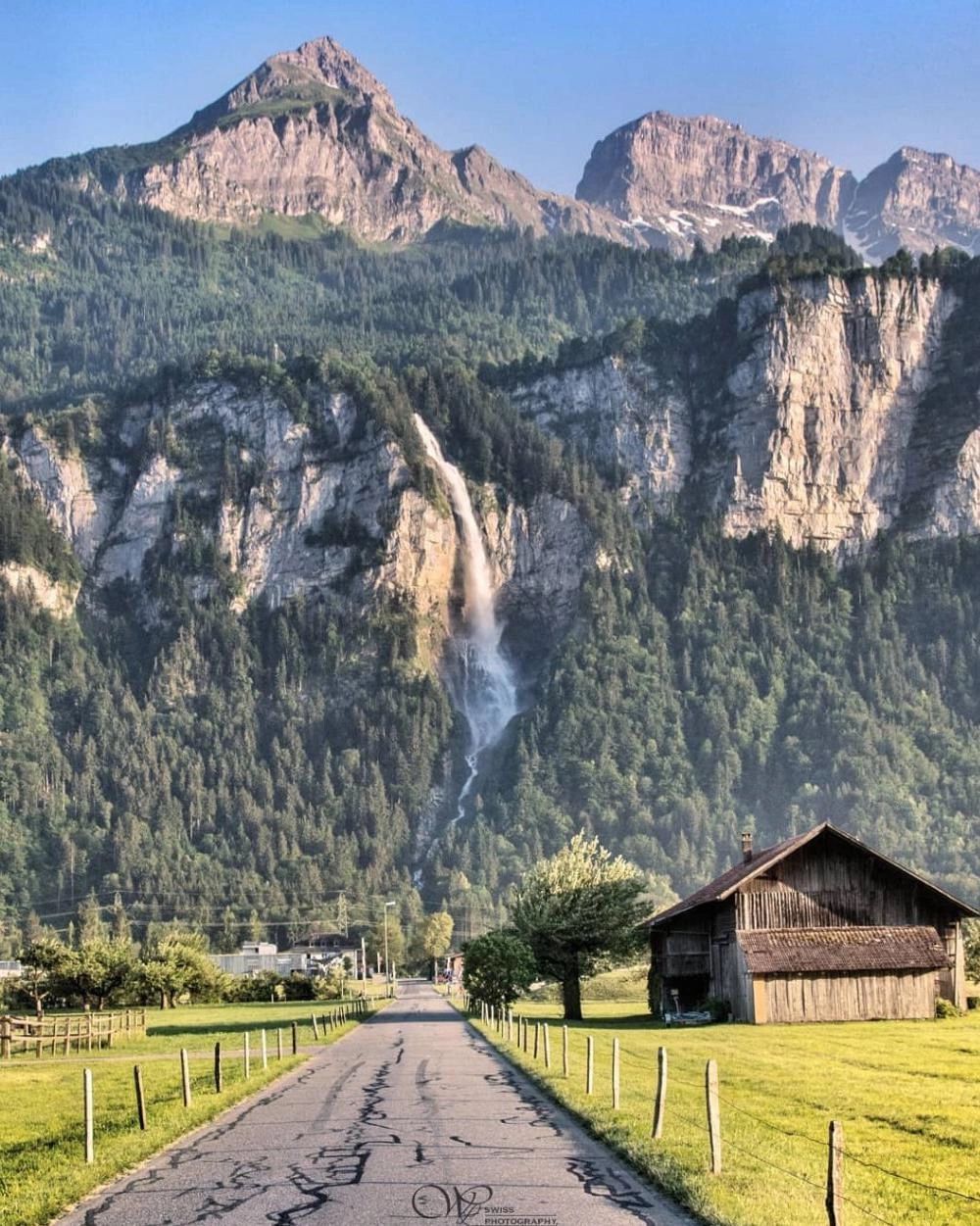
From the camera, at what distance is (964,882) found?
646 ft

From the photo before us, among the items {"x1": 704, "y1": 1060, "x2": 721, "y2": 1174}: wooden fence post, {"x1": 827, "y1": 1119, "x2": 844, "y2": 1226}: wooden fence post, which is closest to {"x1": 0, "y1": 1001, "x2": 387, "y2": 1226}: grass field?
{"x1": 704, "y1": 1060, "x2": 721, "y2": 1174}: wooden fence post

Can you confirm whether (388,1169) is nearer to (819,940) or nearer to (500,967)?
(819,940)

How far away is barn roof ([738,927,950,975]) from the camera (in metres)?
63.4

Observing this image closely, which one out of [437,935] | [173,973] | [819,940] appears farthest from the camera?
[437,935]

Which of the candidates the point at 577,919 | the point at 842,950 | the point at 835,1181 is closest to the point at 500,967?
the point at 577,919

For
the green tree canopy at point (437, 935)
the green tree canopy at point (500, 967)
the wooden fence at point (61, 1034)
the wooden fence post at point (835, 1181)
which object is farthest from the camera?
the green tree canopy at point (437, 935)

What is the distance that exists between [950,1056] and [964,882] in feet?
540

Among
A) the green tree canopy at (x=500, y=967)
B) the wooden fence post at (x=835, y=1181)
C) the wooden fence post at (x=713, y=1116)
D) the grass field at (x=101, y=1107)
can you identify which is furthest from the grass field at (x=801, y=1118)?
the green tree canopy at (x=500, y=967)

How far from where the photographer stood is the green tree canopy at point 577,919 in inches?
2813

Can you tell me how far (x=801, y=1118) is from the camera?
27641 mm

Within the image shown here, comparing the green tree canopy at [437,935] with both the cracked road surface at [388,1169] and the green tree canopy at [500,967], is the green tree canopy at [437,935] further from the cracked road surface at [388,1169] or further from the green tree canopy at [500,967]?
the cracked road surface at [388,1169]

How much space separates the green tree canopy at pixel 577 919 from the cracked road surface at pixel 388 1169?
1421 inches

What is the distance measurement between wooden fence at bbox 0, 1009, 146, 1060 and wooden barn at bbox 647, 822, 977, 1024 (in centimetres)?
2595

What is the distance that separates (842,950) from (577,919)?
1305 cm
